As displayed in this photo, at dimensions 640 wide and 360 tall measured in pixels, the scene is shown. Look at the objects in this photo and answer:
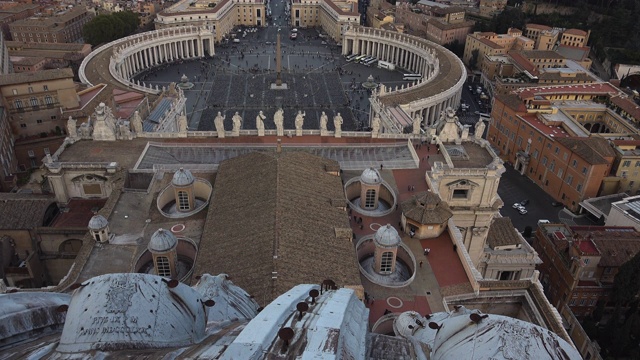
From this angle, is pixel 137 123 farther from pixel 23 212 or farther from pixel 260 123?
pixel 23 212

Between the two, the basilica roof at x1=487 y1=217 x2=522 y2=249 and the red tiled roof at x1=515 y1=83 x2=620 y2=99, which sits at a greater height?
the red tiled roof at x1=515 y1=83 x2=620 y2=99

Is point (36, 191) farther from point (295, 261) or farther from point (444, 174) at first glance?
point (444, 174)

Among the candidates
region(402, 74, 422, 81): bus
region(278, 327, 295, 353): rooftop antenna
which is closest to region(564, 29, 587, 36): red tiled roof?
region(402, 74, 422, 81): bus

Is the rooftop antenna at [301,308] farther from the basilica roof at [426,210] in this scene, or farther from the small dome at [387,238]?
the basilica roof at [426,210]

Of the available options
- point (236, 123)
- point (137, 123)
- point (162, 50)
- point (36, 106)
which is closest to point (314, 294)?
point (236, 123)

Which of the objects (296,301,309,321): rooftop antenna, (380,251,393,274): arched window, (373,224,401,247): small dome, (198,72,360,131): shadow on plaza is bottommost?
(198,72,360,131): shadow on plaza

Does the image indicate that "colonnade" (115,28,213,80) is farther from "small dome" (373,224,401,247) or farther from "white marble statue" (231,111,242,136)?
"small dome" (373,224,401,247)
